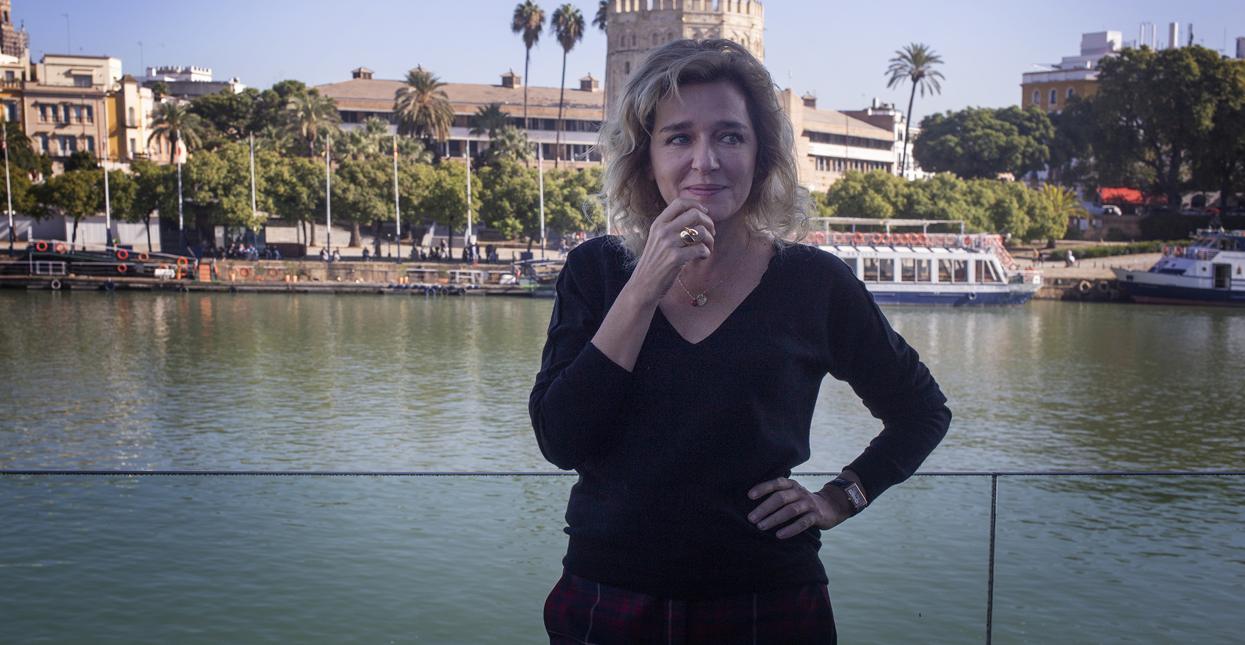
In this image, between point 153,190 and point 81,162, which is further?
point 81,162

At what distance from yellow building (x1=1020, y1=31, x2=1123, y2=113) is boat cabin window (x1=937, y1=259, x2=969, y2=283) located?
45353 mm

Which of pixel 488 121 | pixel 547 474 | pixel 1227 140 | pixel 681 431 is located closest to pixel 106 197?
pixel 488 121

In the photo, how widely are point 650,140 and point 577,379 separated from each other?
53cm

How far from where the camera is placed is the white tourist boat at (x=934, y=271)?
5012cm

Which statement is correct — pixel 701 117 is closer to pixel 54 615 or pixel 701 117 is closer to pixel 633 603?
pixel 633 603

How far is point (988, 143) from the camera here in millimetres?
79562

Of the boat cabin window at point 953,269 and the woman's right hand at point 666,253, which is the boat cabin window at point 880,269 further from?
the woman's right hand at point 666,253

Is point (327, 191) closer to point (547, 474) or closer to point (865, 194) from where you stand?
point (865, 194)

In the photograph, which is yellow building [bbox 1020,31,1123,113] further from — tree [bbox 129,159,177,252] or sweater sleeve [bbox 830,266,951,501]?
sweater sleeve [bbox 830,266,951,501]

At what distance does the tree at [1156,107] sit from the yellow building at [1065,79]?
25930 mm

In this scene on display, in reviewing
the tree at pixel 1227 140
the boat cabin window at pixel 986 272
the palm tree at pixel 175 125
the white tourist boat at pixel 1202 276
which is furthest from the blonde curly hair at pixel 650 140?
the palm tree at pixel 175 125

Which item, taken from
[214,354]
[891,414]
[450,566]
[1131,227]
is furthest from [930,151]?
[891,414]

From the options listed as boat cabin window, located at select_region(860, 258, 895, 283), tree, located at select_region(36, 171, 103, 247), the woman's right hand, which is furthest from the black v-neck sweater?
tree, located at select_region(36, 171, 103, 247)

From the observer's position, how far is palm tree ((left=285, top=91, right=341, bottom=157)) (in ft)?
220
